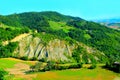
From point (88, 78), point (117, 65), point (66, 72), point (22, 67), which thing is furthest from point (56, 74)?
point (22, 67)

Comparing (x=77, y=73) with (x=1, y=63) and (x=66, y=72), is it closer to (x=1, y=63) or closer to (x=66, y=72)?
(x=66, y=72)

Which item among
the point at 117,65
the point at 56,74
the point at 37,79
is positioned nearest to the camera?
the point at 37,79

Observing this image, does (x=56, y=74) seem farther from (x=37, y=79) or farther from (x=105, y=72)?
(x=105, y=72)

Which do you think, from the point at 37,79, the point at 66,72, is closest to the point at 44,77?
the point at 37,79

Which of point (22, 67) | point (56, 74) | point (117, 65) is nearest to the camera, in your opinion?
point (56, 74)

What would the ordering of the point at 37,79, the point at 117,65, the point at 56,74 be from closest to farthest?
the point at 37,79, the point at 56,74, the point at 117,65

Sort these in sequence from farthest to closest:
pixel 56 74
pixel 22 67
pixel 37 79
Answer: pixel 22 67
pixel 56 74
pixel 37 79

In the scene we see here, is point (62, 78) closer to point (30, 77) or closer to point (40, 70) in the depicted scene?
point (30, 77)

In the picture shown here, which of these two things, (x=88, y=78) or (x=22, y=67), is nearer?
(x=88, y=78)

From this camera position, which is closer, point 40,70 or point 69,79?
point 69,79
